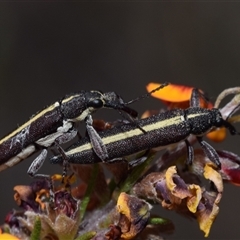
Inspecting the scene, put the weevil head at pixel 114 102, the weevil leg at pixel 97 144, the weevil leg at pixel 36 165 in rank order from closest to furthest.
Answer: the weevil leg at pixel 97 144, the weevil head at pixel 114 102, the weevil leg at pixel 36 165

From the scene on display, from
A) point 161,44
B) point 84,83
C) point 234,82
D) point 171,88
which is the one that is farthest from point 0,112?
point 171,88

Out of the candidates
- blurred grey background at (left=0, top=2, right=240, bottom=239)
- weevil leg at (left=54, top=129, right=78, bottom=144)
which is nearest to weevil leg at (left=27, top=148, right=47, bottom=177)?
weevil leg at (left=54, top=129, right=78, bottom=144)

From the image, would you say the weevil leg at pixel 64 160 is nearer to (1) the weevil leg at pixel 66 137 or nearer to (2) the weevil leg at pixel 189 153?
(1) the weevil leg at pixel 66 137

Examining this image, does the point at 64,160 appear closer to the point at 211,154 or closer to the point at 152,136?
the point at 152,136

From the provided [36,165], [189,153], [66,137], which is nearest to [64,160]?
[66,137]

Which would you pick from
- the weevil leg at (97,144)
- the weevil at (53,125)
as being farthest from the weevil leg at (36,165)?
the weevil leg at (97,144)

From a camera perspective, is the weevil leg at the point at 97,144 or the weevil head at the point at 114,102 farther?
the weevil head at the point at 114,102

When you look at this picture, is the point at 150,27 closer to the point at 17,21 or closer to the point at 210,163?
the point at 17,21
